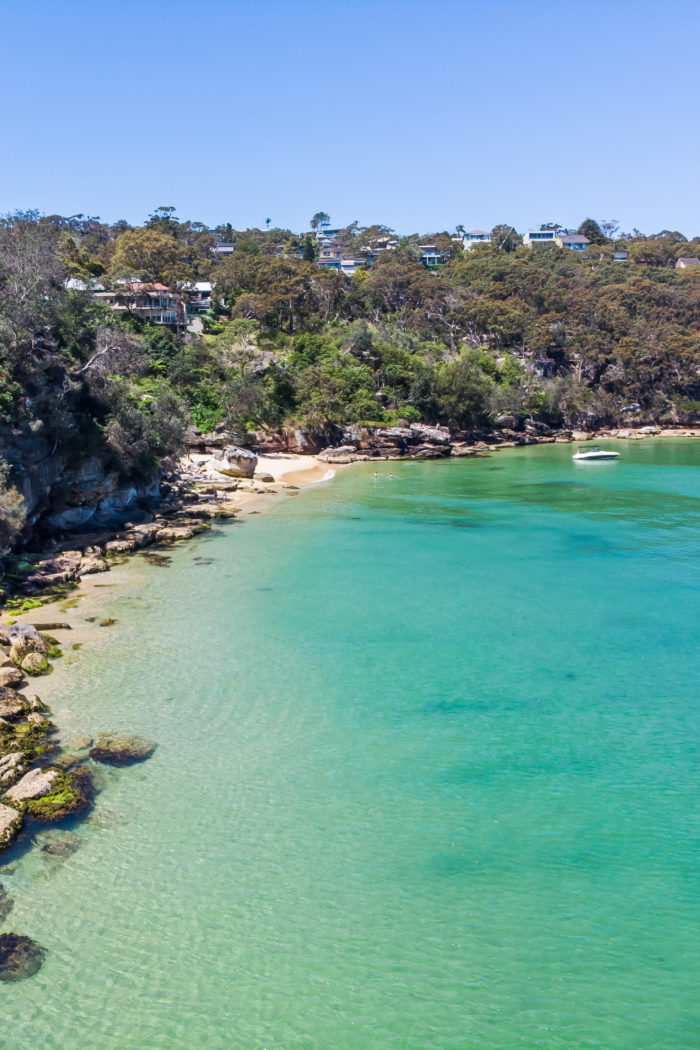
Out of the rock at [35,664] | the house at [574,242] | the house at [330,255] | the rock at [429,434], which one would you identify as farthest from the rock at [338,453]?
the house at [574,242]

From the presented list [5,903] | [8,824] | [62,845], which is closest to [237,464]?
[8,824]

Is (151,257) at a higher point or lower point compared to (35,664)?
higher

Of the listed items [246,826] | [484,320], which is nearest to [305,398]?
[484,320]

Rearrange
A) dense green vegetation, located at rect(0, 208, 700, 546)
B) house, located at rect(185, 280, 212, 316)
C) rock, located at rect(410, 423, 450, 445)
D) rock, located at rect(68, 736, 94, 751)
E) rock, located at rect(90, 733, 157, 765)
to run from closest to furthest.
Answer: rock, located at rect(90, 733, 157, 765) → rock, located at rect(68, 736, 94, 751) → dense green vegetation, located at rect(0, 208, 700, 546) → rock, located at rect(410, 423, 450, 445) → house, located at rect(185, 280, 212, 316)

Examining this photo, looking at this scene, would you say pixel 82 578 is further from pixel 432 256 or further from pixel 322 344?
pixel 432 256

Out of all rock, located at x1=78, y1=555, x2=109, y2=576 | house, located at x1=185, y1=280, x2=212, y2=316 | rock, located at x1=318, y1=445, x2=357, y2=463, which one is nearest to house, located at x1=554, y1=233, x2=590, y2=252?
house, located at x1=185, y1=280, x2=212, y2=316

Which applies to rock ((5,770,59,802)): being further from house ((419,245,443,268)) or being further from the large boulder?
house ((419,245,443,268))

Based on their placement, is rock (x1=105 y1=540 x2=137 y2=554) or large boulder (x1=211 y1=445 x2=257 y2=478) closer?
rock (x1=105 y1=540 x2=137 y2=554)
